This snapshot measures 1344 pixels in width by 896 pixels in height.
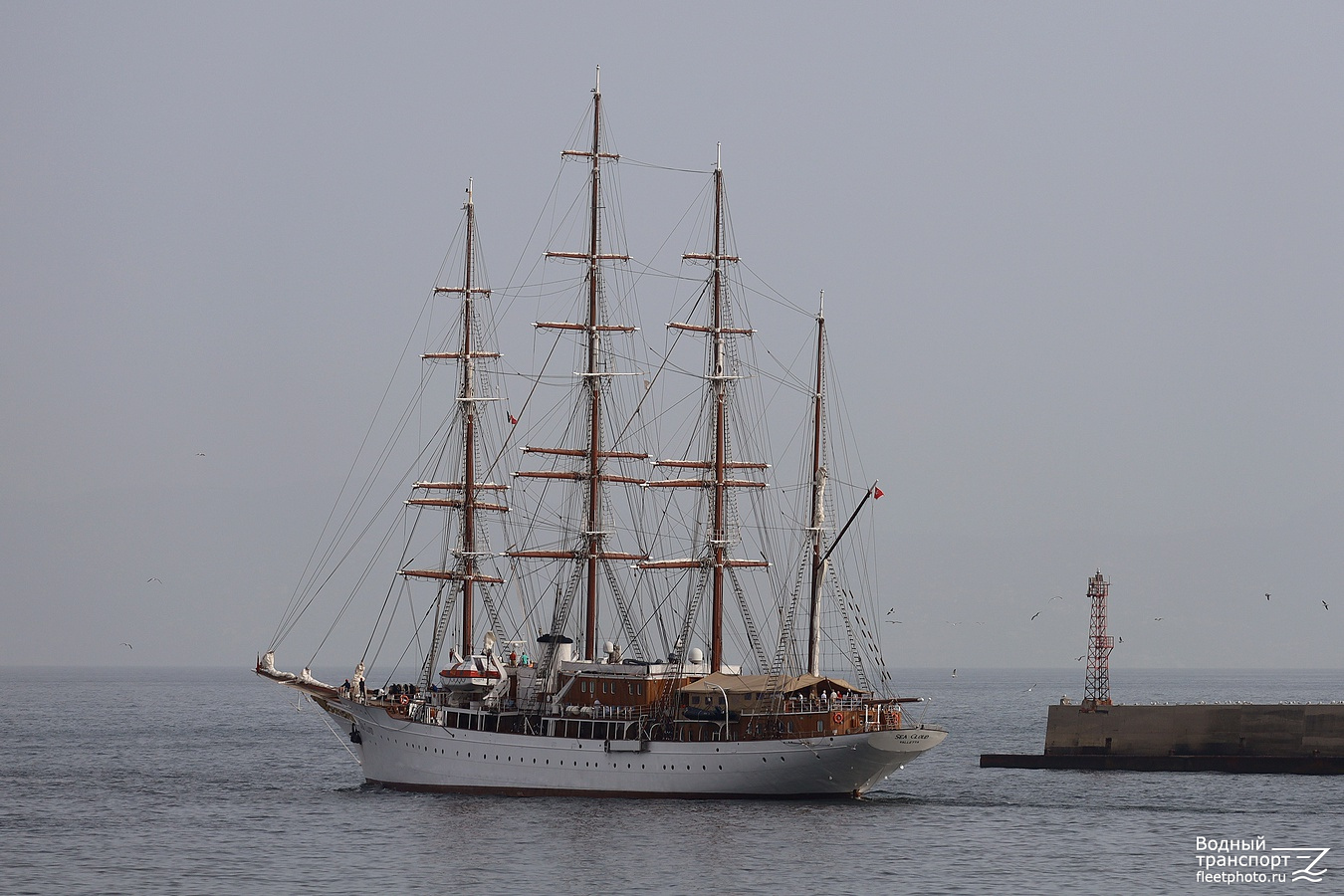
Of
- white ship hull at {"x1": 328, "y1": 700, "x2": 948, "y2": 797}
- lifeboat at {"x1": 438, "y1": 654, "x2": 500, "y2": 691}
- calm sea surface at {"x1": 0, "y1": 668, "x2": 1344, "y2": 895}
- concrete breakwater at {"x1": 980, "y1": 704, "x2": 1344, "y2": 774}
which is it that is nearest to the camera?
calm sea surface at {"x1": 0, "y1": 668, "x2": 1344, "y2": 895}

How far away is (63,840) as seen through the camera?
7144 cm

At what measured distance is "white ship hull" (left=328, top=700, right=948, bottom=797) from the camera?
261 ft

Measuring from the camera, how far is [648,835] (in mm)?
69812

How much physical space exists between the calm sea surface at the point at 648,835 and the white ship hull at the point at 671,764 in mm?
1220

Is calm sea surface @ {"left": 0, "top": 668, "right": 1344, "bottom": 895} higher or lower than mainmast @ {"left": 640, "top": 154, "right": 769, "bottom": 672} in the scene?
lower

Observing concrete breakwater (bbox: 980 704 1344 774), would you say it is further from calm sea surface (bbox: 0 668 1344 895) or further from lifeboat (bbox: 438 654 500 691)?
lifeboat (bbox: 438 654 500 691)

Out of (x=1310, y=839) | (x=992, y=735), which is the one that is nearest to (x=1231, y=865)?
(x=1310, y=839)

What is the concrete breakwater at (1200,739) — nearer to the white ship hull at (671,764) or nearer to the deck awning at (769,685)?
the white ship hull at (671,764)

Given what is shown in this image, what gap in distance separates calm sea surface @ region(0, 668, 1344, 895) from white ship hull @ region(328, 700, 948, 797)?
1220mm

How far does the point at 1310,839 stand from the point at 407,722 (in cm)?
4491

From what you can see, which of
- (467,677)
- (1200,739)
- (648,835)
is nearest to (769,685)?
(648,835)

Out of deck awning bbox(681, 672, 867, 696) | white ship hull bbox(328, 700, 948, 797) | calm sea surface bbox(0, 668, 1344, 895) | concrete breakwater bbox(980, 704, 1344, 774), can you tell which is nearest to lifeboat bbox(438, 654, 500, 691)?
white ship hull bbox(328, 700, 948, 797)

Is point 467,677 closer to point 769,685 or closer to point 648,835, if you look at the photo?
point 769,685

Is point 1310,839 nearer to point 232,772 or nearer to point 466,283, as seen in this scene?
point 466,283
